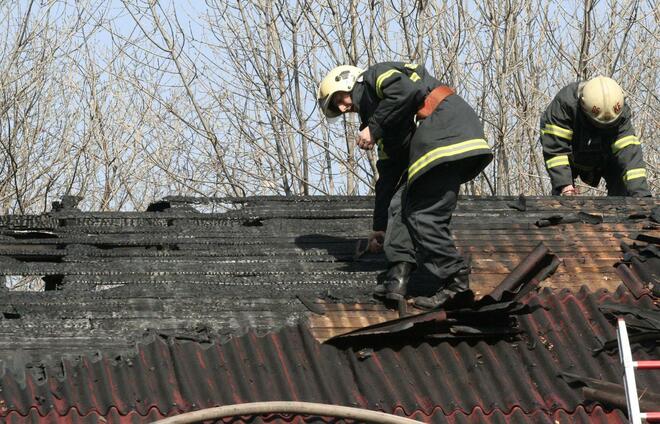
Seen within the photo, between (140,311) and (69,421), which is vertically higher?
(140,311)

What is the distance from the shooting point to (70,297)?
708 centimetres

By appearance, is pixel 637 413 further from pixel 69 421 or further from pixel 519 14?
pixel 519 14

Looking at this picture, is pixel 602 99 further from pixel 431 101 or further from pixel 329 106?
pixel 329 106

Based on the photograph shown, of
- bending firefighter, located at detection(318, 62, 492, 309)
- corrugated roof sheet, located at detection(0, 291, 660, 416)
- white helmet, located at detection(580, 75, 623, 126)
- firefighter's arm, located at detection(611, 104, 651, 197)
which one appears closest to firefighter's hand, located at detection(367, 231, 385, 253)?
bending firefighter, located at detection(318, 62, 492, 309)

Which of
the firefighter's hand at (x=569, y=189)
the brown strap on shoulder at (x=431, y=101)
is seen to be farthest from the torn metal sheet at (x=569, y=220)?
the firefighter's hand at (x=569, y=189)

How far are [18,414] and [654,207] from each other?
520cm

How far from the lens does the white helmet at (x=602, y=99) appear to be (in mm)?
10023

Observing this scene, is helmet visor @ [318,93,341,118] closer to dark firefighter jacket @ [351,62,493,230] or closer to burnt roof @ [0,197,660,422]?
dark firefighter jacket @ [351,62,493,230]

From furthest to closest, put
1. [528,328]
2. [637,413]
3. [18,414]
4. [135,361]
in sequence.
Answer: [528,328]
[135,361]
[18,414]
[637,413]

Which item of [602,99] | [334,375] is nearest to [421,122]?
[334,375]

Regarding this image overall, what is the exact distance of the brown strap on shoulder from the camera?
24.0 ft

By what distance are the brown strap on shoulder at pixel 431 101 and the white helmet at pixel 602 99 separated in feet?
10.00


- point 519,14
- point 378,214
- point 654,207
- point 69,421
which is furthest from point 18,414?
point 519,14

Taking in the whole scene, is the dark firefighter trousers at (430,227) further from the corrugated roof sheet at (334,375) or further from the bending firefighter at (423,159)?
the corrugated roof sheet at (334,375)
